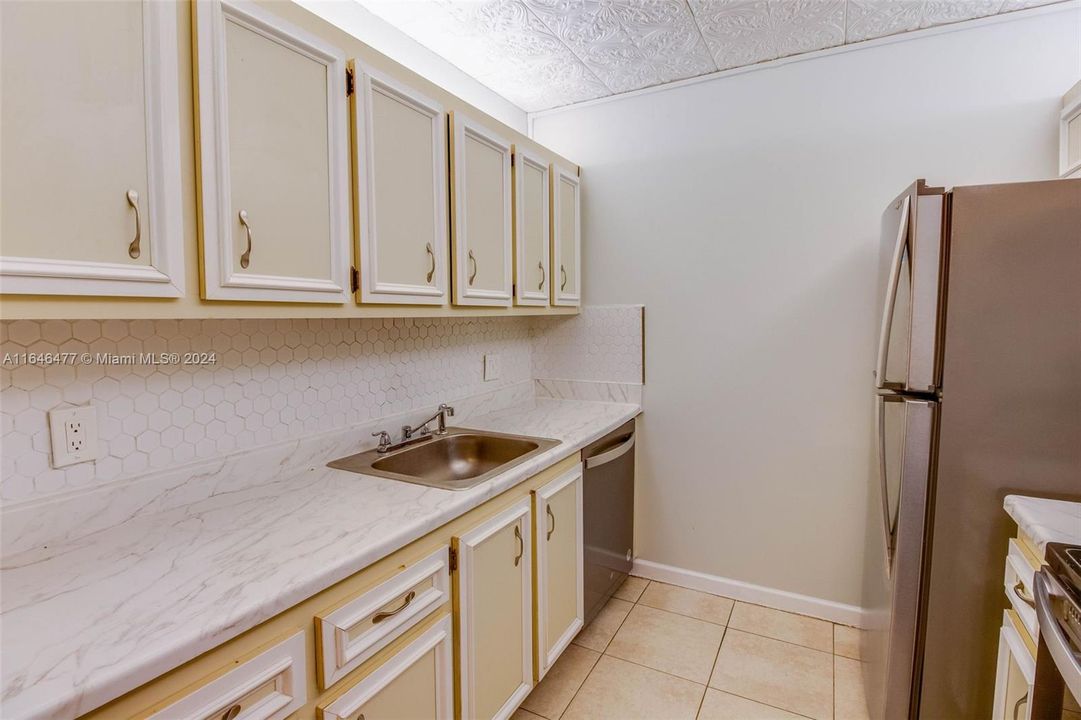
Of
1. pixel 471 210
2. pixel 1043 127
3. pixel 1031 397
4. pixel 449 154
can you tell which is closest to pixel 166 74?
pixel 449 154

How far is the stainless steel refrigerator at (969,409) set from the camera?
4.50ft

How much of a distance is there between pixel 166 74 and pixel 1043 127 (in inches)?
108

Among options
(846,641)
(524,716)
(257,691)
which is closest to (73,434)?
(257,691)

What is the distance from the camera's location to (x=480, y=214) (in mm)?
1936

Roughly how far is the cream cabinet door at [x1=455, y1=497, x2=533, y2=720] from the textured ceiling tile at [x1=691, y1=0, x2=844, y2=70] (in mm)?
1891

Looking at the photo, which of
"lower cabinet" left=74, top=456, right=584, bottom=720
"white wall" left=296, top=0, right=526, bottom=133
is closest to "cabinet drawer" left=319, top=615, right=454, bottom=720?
"lower cabinet" left=74, top=456, right=584, bottom=720

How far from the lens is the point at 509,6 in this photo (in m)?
1.87

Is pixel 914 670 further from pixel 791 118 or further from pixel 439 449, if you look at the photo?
pixel 791 118

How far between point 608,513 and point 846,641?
1.13 metres

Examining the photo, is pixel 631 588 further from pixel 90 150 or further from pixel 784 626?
pixel 90 150

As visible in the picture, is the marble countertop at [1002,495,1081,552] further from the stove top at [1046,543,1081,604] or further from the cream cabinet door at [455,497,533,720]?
the cream cabinet door at [455,497,533,720]

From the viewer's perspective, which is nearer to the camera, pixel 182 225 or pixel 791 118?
pixel 182 225

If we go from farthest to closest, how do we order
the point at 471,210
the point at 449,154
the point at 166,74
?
the point at 471,210
the point at 449,154
the point at 166,74

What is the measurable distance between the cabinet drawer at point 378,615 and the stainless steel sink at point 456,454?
540mm
